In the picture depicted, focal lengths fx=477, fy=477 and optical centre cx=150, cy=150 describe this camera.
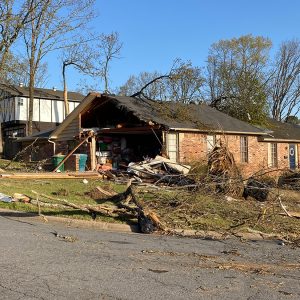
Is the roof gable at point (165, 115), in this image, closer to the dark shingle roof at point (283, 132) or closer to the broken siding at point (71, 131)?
the broken siding at point (71, 131)

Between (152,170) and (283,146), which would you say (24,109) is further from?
(152,170)

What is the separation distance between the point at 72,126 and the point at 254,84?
71.2 feet

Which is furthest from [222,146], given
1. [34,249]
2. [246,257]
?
[34,249]

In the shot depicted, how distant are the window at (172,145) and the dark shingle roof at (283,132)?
358 inches

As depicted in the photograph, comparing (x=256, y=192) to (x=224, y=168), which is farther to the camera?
(x=224, y=168)

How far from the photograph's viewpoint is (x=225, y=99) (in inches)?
1769

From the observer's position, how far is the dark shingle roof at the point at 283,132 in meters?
35.2

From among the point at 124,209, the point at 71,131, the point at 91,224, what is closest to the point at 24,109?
the point at 71,131

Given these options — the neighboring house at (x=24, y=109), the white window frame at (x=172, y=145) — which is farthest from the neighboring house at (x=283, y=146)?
the neighboring house at (x=24, y=109)

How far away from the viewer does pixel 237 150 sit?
98.6 feet

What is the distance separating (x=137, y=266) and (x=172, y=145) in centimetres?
1925

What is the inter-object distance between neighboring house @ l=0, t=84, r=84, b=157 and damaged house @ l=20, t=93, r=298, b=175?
17.4 m

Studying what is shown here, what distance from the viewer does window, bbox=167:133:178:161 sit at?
26.0 m

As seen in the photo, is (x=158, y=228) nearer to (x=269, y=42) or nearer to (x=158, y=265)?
(x=158, y=265)
